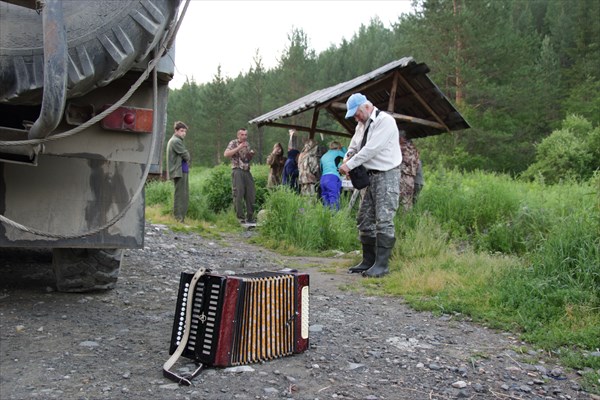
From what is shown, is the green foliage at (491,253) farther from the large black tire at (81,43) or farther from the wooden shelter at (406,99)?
the large black tire at (81,43)

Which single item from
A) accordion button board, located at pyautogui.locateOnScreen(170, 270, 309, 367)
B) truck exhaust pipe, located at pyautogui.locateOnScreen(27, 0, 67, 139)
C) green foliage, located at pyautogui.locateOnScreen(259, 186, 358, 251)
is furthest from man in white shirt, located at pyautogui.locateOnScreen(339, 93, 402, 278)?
truck exhaust pipe, located at pyautogui.locateOnScreen(27, 0, 67, 139)

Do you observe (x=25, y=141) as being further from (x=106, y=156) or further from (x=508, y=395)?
(x=508, y=395)

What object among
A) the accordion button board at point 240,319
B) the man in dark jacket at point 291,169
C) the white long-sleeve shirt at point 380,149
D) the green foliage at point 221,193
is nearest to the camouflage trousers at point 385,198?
the white long-sleeve shirt at point 380,149

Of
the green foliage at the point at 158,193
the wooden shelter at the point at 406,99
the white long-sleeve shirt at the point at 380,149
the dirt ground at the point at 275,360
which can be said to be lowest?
the dirt ground at the point at 275,360

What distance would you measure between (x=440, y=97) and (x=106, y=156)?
750 centimetres

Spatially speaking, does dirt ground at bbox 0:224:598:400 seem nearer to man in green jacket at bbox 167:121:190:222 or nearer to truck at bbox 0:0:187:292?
truck at bbox 0:0:187:292

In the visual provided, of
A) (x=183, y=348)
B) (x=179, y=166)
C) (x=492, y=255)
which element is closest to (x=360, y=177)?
(x=492, y=255)

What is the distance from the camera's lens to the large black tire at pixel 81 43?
2.95 meters

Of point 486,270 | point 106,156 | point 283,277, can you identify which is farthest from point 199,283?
point 486,270

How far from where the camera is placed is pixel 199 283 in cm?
314

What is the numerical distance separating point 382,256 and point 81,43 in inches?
155

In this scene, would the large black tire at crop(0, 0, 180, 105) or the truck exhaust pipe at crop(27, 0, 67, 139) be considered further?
the large black tire at crop(0, 0, 180, 105)

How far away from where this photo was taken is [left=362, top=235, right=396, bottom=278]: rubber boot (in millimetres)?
6025

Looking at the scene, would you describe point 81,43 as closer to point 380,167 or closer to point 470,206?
point 380,167
